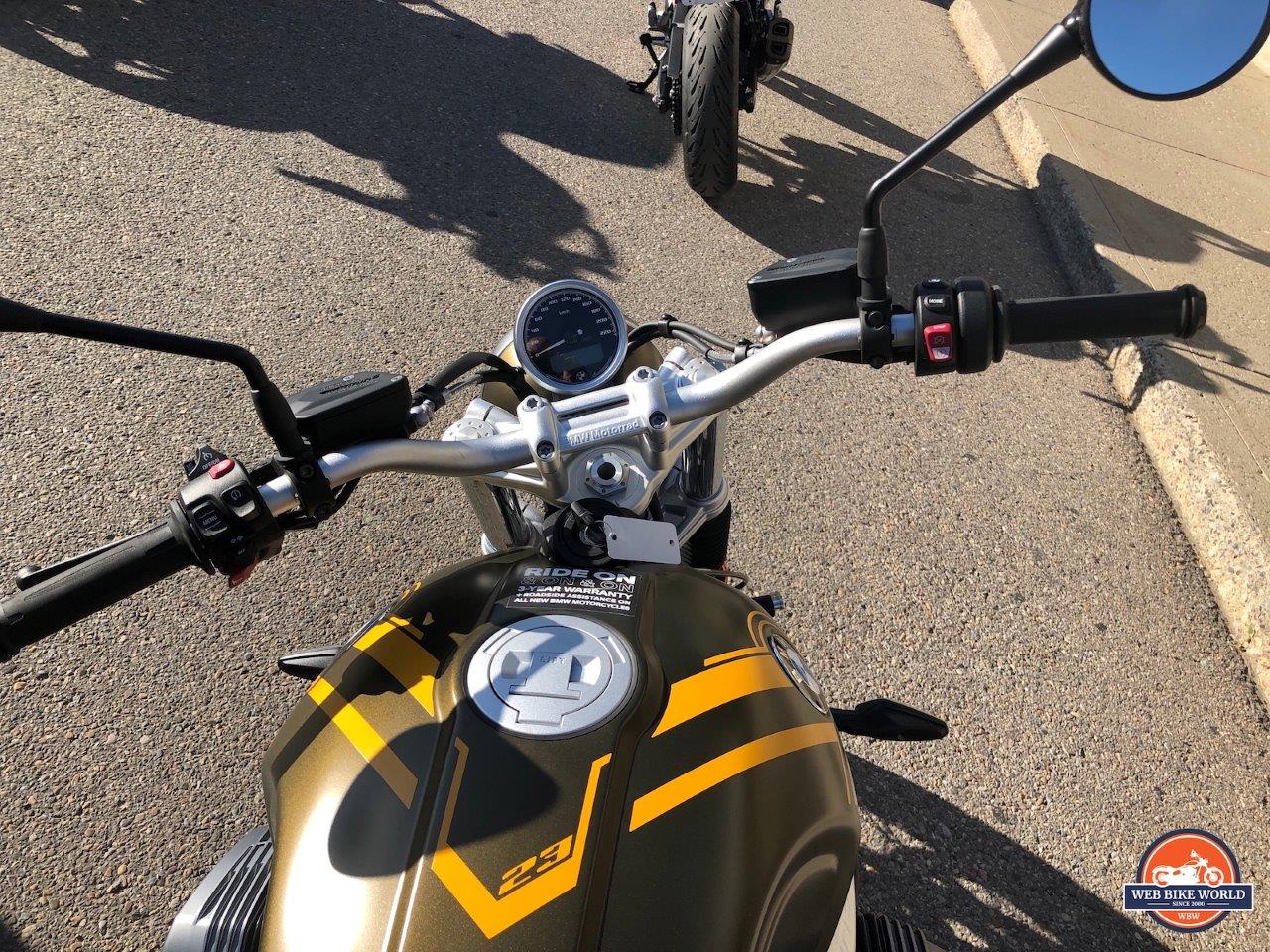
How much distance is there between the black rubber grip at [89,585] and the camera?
96 centimetres

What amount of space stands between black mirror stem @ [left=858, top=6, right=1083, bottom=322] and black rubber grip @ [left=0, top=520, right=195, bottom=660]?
3.00 feet

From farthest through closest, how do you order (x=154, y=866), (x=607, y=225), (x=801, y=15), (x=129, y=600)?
(x=801, y=15) → (x=607, y=225) → (x=129, y=600) → (x=154, y=866)

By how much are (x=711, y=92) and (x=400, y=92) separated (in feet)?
6.29

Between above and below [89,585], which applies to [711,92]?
above

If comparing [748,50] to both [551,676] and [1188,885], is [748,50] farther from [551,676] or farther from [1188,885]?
[551,676]

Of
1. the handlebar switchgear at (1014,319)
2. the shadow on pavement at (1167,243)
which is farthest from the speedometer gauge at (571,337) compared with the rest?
the shadow on pavement at (1167,243)

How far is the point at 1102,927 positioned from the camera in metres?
2.18

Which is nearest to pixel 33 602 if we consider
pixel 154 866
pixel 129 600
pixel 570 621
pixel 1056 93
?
pixel 570 621

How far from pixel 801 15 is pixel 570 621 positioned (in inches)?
288

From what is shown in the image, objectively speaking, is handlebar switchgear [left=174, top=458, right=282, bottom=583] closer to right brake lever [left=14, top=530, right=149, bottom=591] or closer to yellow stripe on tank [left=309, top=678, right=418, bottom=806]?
right brake lever [left=14, top=530, right=149, bottom=591]

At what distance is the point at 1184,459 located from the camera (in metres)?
3.43

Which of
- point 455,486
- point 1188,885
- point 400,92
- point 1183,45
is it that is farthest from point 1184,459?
point 400,92

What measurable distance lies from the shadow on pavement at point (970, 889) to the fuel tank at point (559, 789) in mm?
Answer: 1234

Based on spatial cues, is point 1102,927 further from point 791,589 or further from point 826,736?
point 826,736
